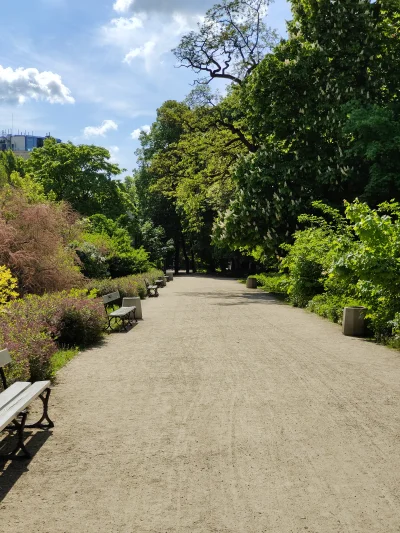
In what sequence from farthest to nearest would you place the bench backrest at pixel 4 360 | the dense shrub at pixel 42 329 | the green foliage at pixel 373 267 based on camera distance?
1. the green foliage at pixel 373 267
2. the dense shrub at pixel 42 329
3. the bench backrest at pixel 4 360

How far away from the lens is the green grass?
9355mm

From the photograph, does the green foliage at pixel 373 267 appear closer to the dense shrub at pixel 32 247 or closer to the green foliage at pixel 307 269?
the green foliage at pixel 307 269

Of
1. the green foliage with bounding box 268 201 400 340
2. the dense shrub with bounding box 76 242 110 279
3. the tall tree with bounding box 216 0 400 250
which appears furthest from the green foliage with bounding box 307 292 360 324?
the dense shrub with bounding box 76 242 110 279

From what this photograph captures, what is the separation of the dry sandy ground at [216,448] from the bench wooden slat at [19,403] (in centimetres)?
45

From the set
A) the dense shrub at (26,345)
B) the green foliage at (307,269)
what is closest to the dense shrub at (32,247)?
the green foliage at (307,269)

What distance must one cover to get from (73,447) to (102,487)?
43.4 inches

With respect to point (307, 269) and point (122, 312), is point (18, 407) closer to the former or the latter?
point (122, 312)

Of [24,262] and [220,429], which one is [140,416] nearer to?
[220,429]

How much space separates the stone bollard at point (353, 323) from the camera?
13.5 m

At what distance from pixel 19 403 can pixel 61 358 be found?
185 inches

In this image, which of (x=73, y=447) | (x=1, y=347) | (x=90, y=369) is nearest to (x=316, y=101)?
(x=90, y=369)

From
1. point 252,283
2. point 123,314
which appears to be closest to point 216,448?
point 123,314

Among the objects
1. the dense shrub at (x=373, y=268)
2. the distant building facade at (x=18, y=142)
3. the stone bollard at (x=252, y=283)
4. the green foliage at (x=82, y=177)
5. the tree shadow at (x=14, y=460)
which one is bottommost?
the stone bollard at (x=252, y=283)

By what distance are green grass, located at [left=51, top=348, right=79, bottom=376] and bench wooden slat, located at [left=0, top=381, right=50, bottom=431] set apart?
100 inches
